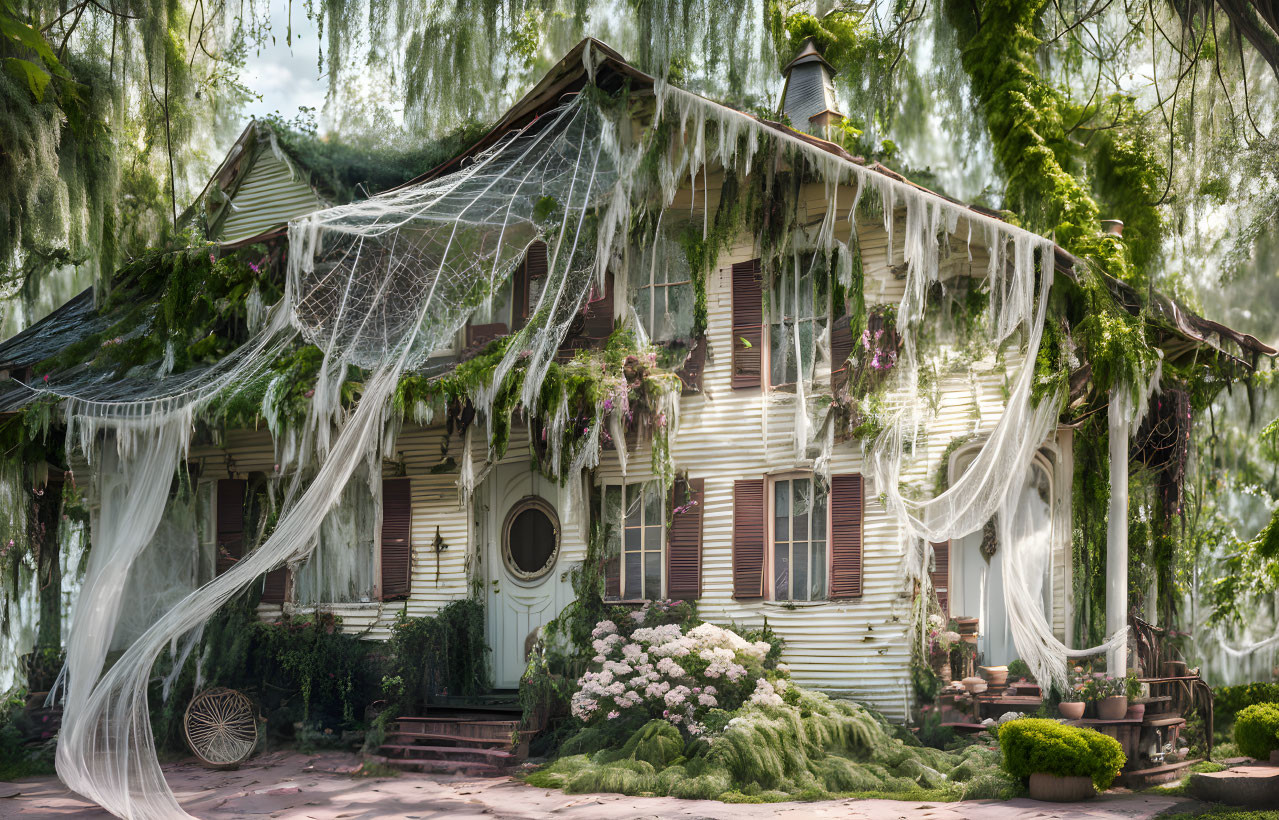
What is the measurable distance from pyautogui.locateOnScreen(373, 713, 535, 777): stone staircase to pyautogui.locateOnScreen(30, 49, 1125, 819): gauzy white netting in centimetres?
219

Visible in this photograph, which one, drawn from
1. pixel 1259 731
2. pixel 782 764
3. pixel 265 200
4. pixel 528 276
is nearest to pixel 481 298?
pixel 528 276

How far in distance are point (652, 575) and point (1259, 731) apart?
19.4 ft

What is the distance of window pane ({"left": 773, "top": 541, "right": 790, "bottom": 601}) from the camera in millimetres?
12070

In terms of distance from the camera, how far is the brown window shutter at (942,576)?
11.5m

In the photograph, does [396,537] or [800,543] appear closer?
[800,543]

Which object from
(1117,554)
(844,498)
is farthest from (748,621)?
(1117,554)

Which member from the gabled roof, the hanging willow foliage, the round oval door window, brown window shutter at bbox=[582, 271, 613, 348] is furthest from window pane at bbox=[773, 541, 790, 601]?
the hanging willow foliage

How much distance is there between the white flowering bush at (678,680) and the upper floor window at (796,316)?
9.62 feet

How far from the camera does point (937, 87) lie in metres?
12.7

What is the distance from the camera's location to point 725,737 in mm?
9914

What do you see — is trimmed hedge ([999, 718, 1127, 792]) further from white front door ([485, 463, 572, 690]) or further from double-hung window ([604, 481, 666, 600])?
white front door ([485, 463, 572, 690])

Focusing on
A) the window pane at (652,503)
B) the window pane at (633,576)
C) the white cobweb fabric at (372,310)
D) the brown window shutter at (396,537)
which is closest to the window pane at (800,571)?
the window pane at (652,503)

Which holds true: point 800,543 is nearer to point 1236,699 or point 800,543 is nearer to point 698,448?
point 698,448

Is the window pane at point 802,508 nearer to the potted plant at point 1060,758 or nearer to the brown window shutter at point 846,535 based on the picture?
the brown window shutter at point 846,535
